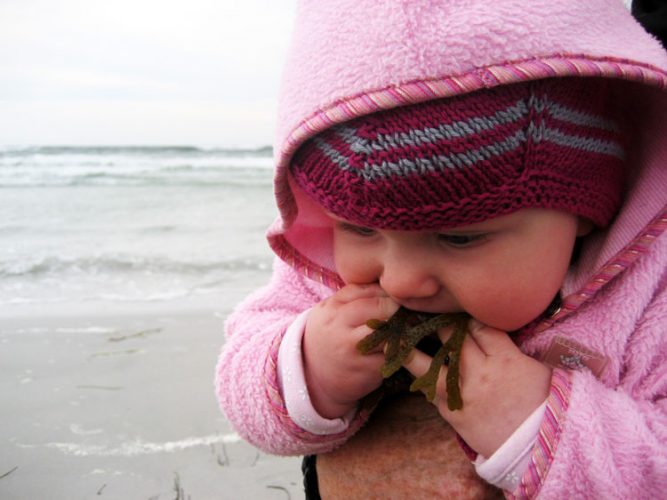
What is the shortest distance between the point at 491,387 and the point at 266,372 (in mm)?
474

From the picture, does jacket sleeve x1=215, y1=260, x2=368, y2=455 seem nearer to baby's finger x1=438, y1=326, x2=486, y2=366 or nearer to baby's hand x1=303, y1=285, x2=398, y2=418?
baby's hand x1=303, y1=285, x2=398, y2=418

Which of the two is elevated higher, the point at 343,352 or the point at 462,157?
the point at 462,157

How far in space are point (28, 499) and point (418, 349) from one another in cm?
144

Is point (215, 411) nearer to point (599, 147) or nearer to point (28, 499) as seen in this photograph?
point (28, 499)

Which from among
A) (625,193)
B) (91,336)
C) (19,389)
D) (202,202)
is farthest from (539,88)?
(202,202)

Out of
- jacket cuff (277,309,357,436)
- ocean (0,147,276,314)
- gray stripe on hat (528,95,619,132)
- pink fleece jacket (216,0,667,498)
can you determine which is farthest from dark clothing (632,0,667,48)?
ocean (0,147,276,314)

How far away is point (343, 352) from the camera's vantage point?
4.50 feet

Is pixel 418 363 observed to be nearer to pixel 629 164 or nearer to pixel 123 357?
pixel 629 164

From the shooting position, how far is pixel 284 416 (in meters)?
1.46

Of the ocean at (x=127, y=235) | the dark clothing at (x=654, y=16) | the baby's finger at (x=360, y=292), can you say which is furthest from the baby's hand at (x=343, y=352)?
the ocean at (x=127, y=235)

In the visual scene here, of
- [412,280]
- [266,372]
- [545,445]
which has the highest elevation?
[412,280]

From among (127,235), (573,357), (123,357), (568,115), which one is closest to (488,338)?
(573,357)

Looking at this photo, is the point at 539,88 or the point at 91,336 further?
the point at 91,336

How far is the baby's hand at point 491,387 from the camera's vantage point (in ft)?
4.02
